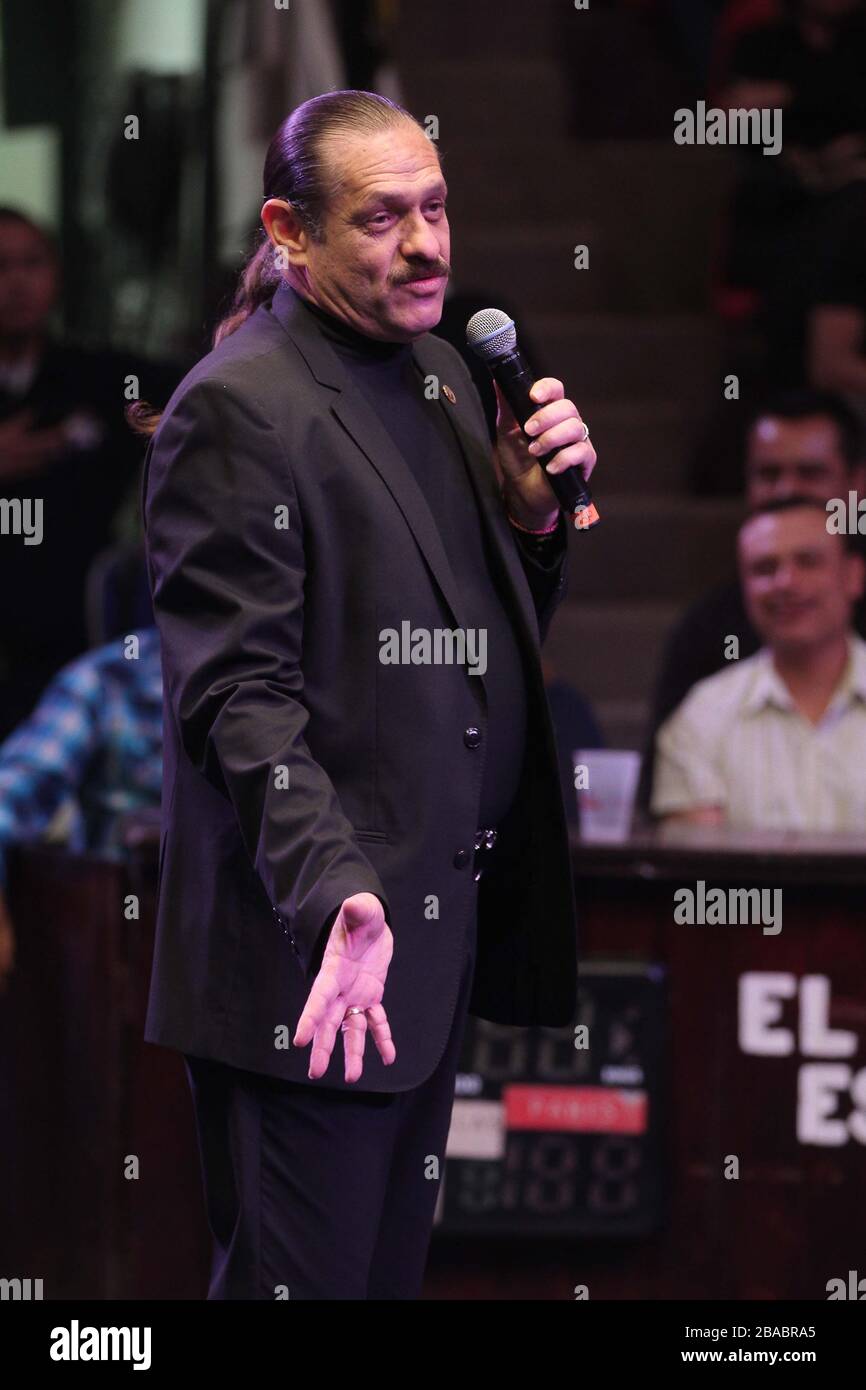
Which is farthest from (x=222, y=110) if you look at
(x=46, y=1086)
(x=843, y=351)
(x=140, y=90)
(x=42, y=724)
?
(x=46, y=1086)

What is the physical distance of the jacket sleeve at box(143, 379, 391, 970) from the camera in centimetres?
189

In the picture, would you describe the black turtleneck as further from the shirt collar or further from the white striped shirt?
the shirt collar

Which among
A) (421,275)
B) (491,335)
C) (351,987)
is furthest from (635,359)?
(351,987)

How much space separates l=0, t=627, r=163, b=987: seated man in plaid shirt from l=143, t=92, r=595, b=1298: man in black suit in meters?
1.91

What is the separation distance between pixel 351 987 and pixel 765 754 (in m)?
2.74

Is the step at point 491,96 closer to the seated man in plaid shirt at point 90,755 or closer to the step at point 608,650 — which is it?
the step at point 608,650

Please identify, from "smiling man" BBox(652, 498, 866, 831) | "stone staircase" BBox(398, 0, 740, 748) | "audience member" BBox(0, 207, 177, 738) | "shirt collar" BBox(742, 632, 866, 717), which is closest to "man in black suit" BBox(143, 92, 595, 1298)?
"smiling man" BBox(652, 498, 866, 831)

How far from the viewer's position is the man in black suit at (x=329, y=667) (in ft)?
6.50

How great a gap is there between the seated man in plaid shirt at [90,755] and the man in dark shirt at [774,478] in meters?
1.26

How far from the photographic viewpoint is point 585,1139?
365cm

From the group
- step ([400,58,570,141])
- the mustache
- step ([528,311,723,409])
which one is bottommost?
the mustache

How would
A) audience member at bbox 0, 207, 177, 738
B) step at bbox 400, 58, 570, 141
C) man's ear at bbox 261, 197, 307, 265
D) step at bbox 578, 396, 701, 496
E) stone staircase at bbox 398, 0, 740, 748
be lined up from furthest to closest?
step at bbox 400, 58, 570, 141, step at bbox 578, 396, 701, 496, stone staircase at bbox 398, 0, 740, 748, audience member at bbox 0, 207, 177, 738, man's ear at bbox 261, 197, 307, 265

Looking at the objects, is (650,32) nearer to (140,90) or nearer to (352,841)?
(140,90)

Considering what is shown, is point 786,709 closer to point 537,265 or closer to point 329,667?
point 537,265
